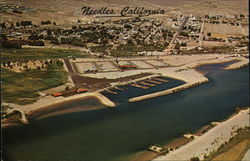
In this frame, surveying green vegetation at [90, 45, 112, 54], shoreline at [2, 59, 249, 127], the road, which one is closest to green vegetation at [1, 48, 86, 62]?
green vegetation at [90, 45, 112, 54]

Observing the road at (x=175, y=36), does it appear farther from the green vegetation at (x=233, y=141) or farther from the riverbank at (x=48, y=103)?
the green vegetation at (x=233, y=141)

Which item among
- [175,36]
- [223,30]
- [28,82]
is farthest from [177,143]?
[223,30]

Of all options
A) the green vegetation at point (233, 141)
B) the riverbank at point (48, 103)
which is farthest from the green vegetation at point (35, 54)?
the green vegetation at point (233, 141)

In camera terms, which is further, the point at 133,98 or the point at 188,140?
the point at 133,98

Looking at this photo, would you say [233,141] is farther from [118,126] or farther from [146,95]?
[146,95]

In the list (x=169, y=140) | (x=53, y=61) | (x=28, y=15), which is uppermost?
(x=28, y=15)

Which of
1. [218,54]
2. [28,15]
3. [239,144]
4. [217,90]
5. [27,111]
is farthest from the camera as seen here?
[28,15]

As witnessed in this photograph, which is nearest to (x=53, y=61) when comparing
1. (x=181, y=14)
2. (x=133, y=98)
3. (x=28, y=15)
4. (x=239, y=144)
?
(x=133, y=98)

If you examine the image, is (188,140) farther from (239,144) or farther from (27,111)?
(27,111)
